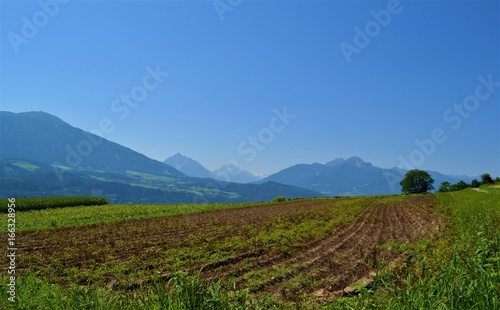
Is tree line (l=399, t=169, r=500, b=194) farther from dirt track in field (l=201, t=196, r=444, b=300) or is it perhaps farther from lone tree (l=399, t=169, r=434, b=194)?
dirt track in field (l=201, t=196, r=444, b=300)

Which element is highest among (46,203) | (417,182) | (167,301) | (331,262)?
(417,182)

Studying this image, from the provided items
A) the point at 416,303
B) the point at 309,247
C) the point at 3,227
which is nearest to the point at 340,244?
the point at 309,247

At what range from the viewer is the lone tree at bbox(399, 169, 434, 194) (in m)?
122

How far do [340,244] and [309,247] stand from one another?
71.4 inches

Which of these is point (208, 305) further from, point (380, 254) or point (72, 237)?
point (72, 237)

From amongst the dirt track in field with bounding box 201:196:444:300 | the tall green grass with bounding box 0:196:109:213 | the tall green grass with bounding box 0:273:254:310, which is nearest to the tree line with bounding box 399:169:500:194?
the tall green grass with bounding box 0:196:109:213

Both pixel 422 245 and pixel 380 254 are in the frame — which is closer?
pixel 380 254

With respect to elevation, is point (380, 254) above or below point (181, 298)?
below

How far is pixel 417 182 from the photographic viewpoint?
12369cm

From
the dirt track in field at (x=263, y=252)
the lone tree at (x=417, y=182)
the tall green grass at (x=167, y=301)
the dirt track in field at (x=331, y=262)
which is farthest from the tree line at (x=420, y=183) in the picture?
the tall green grass at (x=167, y=301)

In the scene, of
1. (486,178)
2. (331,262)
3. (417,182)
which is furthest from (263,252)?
(417,182)

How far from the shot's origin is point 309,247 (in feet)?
53.0

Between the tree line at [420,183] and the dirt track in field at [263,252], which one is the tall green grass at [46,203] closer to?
the dirt track in field at [263,252]

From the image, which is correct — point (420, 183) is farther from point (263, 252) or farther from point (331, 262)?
point (331, 262)
